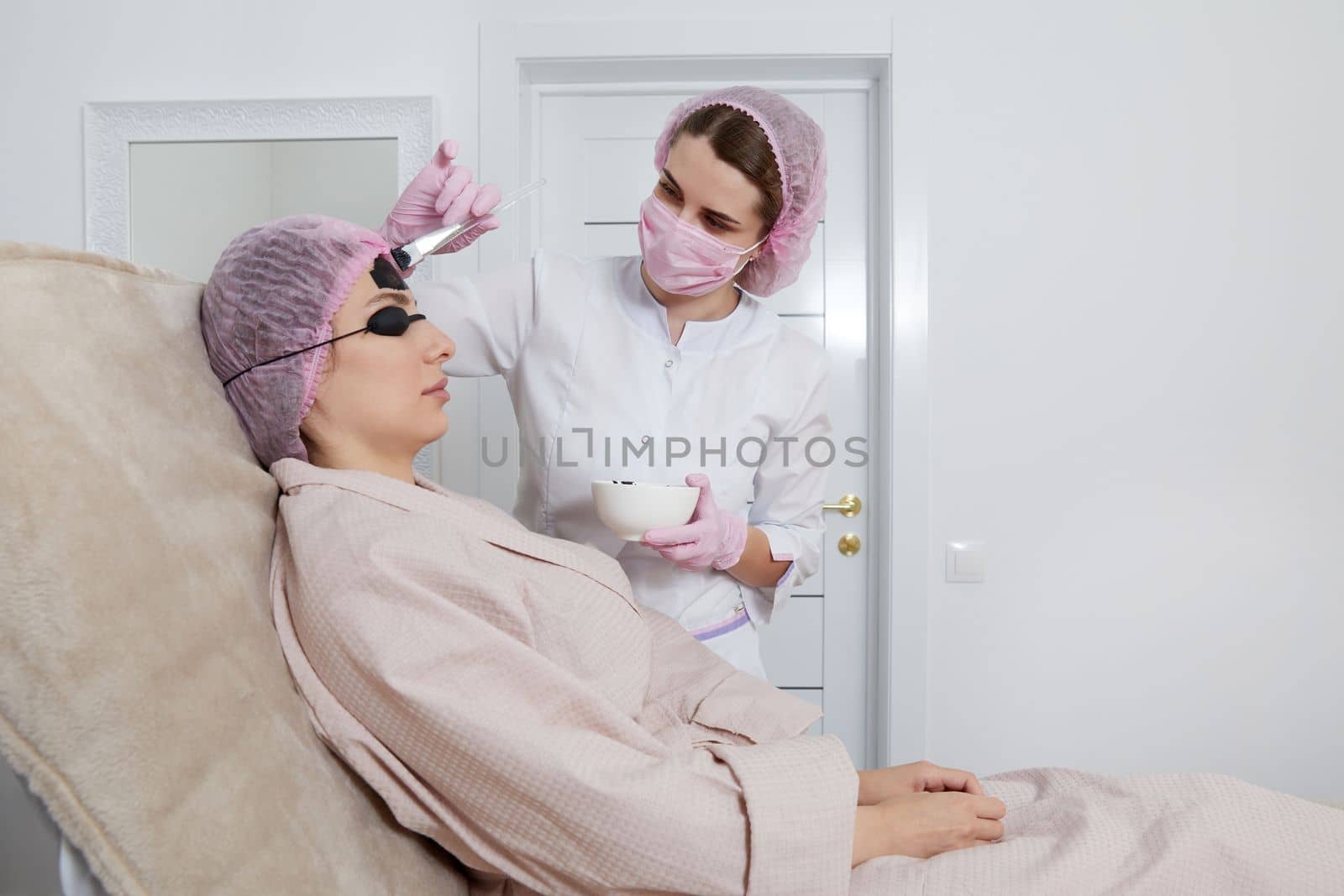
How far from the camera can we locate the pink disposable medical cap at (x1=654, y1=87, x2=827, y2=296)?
60.7 inches

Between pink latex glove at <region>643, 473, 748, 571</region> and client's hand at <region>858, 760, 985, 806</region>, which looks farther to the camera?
pink latex glove at <region>643, 473, 748, 571</region>

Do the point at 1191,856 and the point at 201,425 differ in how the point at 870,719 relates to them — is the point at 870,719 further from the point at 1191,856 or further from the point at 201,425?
the point at 201,425

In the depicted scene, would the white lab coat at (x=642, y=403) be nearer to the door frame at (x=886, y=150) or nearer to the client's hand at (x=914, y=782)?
the client's hand at (x=914, y=782)

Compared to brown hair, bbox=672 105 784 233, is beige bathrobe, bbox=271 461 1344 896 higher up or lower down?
lower down

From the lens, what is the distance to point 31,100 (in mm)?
2559

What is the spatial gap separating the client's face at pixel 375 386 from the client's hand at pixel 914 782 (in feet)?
2.46

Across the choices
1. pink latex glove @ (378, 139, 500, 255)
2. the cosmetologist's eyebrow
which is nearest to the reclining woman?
pink latex glove @ (378, 139, 500, 255)

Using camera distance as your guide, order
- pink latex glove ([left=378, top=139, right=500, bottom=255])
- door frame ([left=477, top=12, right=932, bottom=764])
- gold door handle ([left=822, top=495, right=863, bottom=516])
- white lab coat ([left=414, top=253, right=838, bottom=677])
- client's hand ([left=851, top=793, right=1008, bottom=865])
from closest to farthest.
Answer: client's hand ([left=851, top=793, right=1008, bottom=865]), pink latex glove ([left=378, top=139, right=500, bottom=255]), white lab coat ([left=414, top=253, right=838, bottom=677]), door frame ([left=477, top=12, right=932, bottom=764]), gold door handle ([left=822, top=495, right=863, bottom=516])

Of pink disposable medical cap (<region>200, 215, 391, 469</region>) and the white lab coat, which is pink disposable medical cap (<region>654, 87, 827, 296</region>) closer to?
the white lab coat

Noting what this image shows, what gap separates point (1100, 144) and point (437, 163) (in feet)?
6.06

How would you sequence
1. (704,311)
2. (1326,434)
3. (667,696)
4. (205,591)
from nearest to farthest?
(205,591) < (667,696) < (704,311) < (1326,434)

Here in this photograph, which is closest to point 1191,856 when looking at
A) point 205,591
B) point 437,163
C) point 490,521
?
point 490,521

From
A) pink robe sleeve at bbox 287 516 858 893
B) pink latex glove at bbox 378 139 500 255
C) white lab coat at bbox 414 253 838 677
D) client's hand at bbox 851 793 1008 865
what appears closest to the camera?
pink robe sleeve at bbox 287 516 858 893

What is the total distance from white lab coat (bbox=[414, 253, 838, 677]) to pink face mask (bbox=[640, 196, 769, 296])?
10 centimetres
